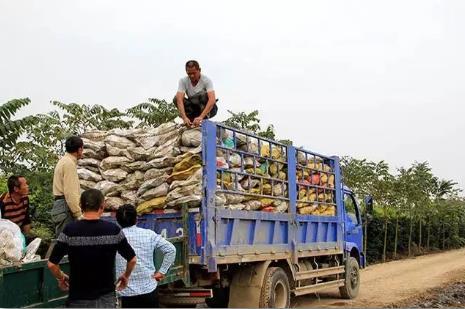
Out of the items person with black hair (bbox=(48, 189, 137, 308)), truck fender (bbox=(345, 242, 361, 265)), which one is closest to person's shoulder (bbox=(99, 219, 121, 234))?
person with black hair (bbox=(48, 189, 137, 308))

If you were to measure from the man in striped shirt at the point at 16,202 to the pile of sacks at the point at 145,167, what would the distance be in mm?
938

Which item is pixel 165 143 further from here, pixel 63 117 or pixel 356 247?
pixel 63 117

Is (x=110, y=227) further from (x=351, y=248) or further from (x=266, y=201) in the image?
(x=351, y=248)

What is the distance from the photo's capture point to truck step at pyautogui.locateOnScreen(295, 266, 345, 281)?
8906 mm

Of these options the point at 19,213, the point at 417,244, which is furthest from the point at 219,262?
the point at 417,244

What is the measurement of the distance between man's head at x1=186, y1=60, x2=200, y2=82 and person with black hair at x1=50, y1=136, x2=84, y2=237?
2251 mm

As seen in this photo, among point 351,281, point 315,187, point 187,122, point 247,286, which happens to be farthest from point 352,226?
point 187,122

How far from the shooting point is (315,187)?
374 inches

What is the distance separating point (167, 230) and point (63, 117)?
8154 millimetres

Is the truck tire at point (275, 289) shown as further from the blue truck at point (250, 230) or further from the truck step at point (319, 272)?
the truck step at point (319, 272)

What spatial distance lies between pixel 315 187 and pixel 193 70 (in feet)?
10.3

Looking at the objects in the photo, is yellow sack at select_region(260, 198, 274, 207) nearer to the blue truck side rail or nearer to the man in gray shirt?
the blue truck side rail

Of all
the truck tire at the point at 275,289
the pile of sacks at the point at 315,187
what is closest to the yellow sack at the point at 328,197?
the pile of sacks at the point at 315,187

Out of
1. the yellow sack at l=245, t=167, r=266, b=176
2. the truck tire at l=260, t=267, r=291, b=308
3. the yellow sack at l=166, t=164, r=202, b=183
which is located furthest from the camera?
the truck tire at l=260, t=267, r=291, b=308
